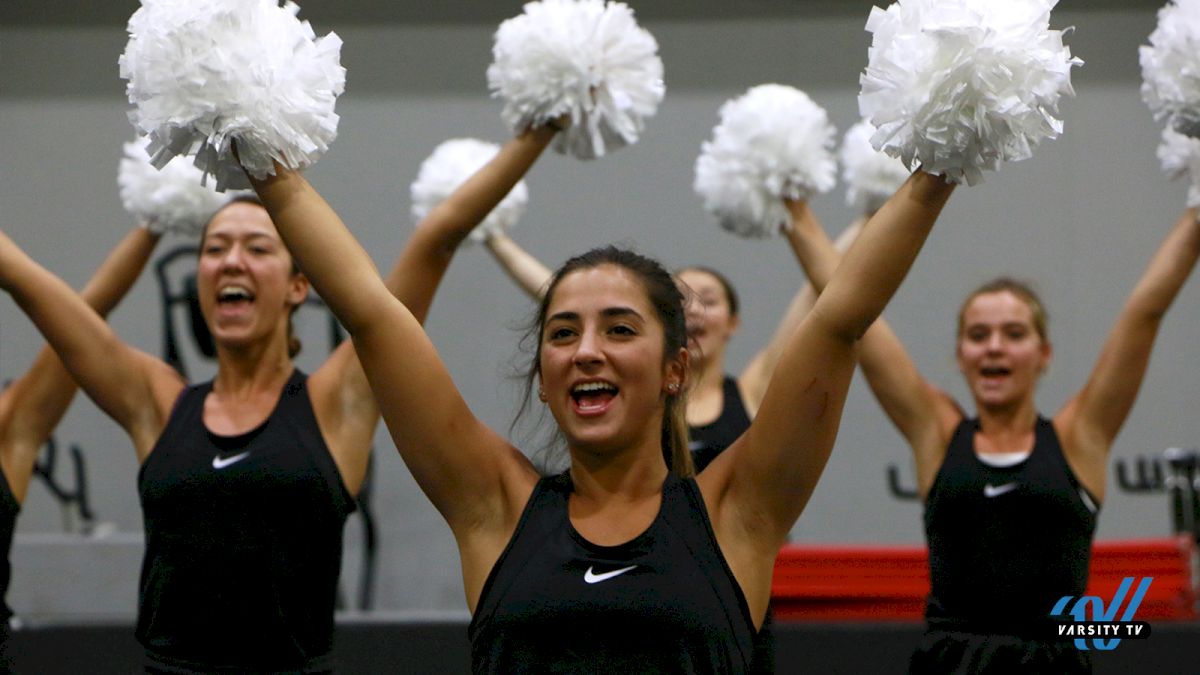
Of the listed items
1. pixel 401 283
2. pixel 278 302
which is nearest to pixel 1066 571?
pixel 401 283

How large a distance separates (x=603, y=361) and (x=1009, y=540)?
4.59 ft

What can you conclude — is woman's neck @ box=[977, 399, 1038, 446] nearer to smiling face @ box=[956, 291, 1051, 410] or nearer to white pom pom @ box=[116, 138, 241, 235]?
smiling face @ box=[956, 291, 1051, 410]

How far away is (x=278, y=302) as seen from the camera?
2.57 metres

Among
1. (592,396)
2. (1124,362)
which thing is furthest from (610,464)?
(1124,362)

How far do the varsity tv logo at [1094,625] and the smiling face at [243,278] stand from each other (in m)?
1.66

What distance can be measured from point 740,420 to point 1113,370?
904mm

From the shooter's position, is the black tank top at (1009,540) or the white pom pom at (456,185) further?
the white pom pom at (456,185)

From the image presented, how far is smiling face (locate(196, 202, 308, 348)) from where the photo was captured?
2.52 metres

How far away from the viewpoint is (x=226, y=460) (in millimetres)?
2336

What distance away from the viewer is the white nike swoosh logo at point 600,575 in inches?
64.0

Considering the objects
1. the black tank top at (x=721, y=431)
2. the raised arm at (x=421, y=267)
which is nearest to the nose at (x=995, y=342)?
the black tank top at (x=721, y=431)

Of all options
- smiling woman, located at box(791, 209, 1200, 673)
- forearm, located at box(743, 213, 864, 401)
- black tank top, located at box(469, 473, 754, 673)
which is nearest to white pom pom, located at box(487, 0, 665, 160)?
smiling woman, located at box(791, 209, 1200, 673)

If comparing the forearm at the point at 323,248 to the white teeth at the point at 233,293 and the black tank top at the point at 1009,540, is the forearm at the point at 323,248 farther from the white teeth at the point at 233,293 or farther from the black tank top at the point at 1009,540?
the black tank top at the point at 1009,540

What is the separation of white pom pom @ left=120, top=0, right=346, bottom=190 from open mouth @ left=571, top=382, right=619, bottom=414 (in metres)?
0.44
